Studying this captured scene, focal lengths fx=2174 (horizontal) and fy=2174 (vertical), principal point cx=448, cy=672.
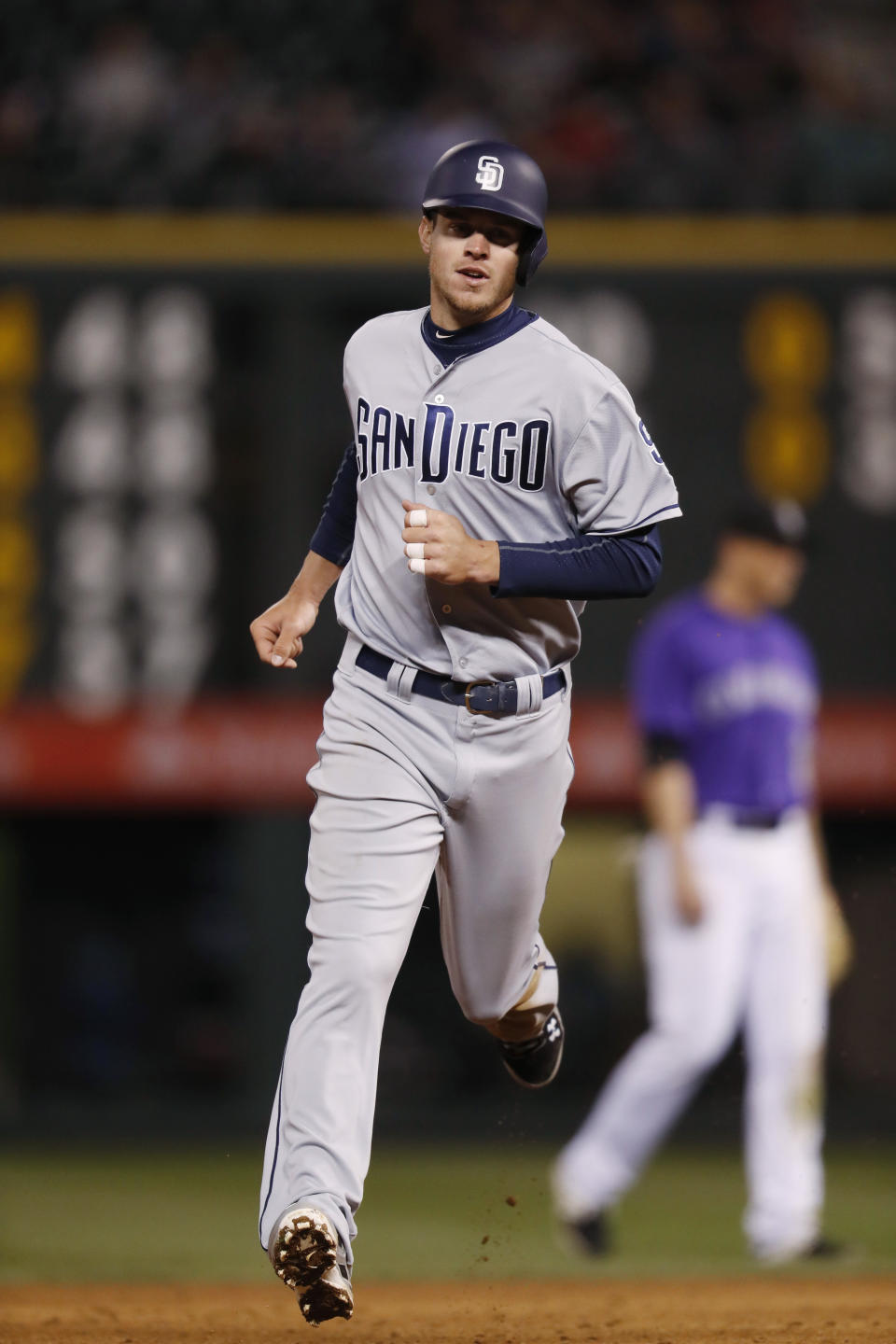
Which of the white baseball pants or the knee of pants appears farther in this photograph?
the white baseball pants

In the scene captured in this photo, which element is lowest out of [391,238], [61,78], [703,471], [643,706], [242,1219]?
[242,1219]

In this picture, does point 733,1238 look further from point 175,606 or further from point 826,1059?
point 175,606

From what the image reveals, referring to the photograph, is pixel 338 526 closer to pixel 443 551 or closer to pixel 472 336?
pixel 472 336

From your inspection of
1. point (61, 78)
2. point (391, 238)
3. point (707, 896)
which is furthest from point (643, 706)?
point (61, 78)

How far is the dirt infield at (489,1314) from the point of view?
440 centimetres

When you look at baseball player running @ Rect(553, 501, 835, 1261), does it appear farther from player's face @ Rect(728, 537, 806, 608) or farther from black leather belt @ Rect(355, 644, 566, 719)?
black leather belt @ Rect(355, 644, 566, 719)

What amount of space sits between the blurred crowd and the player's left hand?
20.0ft

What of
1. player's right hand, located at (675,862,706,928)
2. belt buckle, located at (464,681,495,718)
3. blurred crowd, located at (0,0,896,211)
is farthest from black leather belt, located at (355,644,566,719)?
blurred crowd, located at (0,0,896,211)

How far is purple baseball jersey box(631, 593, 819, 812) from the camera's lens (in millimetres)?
6082

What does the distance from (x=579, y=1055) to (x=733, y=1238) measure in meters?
2.30

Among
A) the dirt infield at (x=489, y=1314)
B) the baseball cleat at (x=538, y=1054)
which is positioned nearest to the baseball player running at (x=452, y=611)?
the baseball cleat at (x=538, y=1054)

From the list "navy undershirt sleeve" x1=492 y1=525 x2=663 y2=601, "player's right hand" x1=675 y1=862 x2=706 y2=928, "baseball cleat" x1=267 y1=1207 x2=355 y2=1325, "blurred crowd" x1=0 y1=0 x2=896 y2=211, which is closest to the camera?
"baseball cleat" x1=267 y1=1207 x2=355 y2=1325

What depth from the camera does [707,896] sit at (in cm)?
605

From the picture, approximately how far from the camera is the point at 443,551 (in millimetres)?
3371
